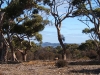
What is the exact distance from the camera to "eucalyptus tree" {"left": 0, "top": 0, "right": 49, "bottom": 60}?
2547cm

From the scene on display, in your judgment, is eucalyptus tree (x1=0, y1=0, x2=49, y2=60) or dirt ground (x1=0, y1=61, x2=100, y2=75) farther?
eucalyptus tree (x1=0, y1=0, x2=49, y2=60)

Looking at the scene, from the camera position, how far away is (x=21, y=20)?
30.4 metres

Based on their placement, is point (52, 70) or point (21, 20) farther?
point (21, 20)

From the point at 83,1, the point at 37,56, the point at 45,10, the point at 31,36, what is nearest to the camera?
the point at 83,1

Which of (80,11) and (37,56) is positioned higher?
(80,11)

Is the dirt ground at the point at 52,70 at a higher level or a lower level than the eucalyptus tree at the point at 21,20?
lower

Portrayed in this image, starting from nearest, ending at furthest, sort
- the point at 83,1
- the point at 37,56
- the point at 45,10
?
the point at 83,1 < the point at 45,10 < the point at 37,56

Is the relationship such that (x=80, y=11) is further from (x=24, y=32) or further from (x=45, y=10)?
(x=24, y=32)

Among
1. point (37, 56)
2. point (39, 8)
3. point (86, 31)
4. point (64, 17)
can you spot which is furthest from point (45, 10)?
point (37, 56)

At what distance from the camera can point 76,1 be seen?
24547 millimetres

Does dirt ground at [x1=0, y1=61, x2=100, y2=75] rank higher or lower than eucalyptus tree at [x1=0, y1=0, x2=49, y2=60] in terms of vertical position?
lower

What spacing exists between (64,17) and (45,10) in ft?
9.08

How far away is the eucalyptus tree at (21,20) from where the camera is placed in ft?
83.6

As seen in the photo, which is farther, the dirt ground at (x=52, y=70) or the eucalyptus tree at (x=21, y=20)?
the eucalyptus tree at (x=21, y=20)
